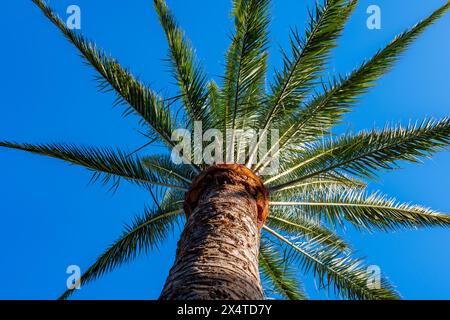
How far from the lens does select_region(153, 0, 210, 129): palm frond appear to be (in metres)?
7.01

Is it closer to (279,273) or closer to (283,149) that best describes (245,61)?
(283,149)

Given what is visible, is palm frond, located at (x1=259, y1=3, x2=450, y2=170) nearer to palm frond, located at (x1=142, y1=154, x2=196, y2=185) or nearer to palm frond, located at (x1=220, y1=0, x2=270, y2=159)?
palm frond, located at (x1=220, y1=0, x2=270, y2=159)

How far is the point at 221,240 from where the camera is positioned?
392 centimetres

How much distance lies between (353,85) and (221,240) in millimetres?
3816

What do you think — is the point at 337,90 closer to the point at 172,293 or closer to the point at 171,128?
the point at 171,128

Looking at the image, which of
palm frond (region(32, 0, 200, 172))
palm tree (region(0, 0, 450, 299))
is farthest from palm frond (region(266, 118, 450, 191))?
palm frond (region(32, 0, 200, 172))

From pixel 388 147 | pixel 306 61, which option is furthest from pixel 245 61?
pixel 388 147

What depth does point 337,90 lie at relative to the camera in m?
6.67

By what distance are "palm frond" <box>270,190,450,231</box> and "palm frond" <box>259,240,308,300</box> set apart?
921mm

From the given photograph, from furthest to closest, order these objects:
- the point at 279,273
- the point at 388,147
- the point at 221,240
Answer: the point at 279,273
the point at 388,147
the point at 221,240

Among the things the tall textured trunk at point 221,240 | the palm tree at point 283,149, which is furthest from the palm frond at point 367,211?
the tall textured trunk at point 221,240

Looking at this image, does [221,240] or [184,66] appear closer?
[221,240]
